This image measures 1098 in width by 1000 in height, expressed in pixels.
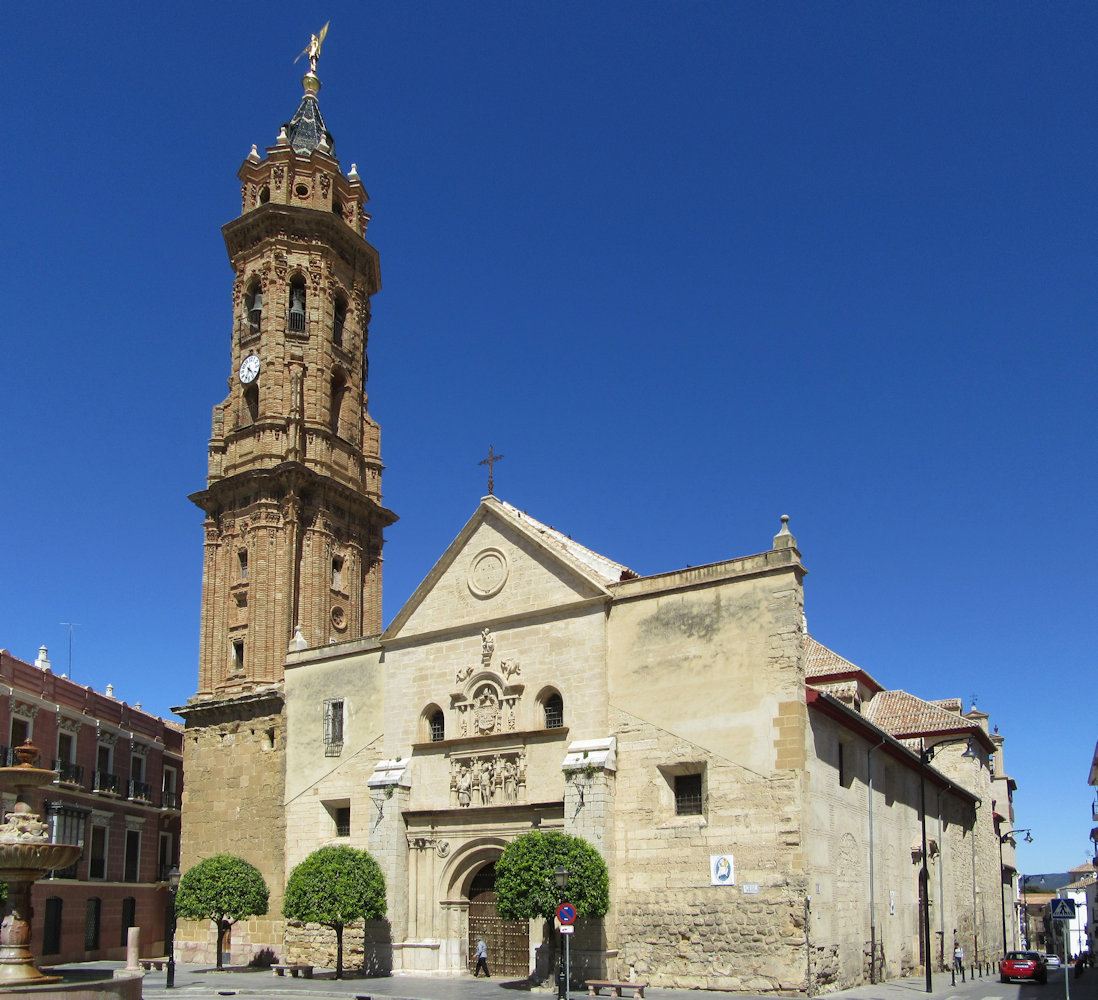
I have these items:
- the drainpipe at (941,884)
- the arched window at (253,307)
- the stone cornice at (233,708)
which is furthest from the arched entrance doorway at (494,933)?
the arched window at (253,307)

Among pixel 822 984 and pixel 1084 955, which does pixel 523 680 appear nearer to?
pixel 822 984

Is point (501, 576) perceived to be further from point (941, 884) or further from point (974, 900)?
point (974, 900)

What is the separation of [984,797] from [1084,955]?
30.0 ft

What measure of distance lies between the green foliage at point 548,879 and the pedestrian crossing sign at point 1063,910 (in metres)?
9.10

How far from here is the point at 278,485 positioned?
38844mm

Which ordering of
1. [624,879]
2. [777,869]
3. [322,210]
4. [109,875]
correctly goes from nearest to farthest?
[777,869], [624,879], [109,875], [322,210]

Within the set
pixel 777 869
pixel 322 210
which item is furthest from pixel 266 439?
pixel 777 869

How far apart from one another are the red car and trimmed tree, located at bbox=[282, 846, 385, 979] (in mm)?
17696

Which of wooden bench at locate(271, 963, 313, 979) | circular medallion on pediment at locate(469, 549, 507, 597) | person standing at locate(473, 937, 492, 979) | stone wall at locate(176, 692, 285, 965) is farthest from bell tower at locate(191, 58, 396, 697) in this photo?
person standing at locate(473, 937, 492, 979)

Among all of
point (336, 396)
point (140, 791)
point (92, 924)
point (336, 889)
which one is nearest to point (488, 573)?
point (336, 889)

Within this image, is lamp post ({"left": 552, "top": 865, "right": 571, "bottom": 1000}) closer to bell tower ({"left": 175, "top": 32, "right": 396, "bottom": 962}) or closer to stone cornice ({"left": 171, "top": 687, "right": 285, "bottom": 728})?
bell tower ({"left": 175, "top": 32, "right": 396, "bottom": 962})

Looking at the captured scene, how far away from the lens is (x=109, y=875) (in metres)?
39.0

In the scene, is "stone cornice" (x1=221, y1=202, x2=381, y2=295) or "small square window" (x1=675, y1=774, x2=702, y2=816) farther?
"stone cornice" (x1=221, y1=202, x2=381, y2=295)

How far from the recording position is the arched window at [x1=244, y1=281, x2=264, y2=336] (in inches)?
1655
